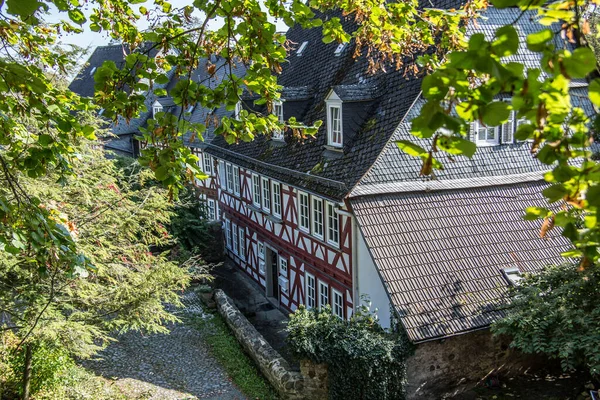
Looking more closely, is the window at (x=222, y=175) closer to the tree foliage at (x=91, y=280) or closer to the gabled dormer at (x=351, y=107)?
the tree foliage at (x=91, y=280)

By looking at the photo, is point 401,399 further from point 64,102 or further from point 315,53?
point 315,53

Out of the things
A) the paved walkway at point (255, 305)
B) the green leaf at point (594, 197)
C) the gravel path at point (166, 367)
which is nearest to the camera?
the green leaf at point (594, 197)

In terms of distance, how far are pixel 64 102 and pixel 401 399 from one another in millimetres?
8032

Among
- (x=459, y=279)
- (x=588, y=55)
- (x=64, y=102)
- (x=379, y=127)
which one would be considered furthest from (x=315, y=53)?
(x=588, y=55)

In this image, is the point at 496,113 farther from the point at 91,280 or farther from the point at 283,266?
the point at 283,266

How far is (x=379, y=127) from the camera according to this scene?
494 inches

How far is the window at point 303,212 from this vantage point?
14.9 meters

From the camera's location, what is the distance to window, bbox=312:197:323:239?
14057mm

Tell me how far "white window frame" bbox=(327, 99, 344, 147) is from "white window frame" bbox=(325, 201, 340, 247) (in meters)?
1.46

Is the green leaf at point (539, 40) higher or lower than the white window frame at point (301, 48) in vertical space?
lower

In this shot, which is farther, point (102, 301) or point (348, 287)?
point (348, 287)

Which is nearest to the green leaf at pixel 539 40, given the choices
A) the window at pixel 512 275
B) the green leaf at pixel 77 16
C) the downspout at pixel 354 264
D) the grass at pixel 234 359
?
the green leaf at pixel 77 16

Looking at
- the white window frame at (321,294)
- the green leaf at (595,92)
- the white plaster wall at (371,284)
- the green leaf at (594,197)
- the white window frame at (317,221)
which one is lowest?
the white window frame at (321,294)

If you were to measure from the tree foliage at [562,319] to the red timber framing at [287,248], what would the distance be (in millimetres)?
3910
